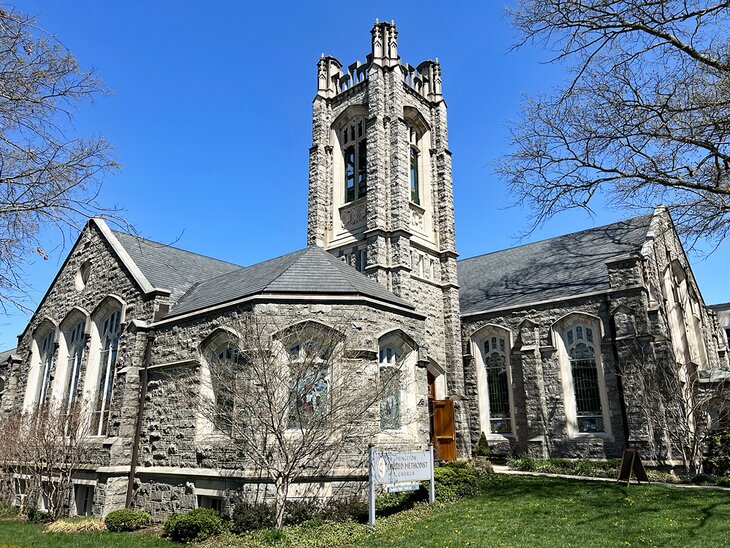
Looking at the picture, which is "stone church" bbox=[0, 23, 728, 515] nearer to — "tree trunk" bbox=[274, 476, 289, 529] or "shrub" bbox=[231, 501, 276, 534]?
"shrub" bbox=[231, 501, 276, 534]

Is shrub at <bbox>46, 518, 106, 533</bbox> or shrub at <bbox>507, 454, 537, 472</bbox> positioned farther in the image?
shrub at <bbox>507, 454, 537, 472</bbox>

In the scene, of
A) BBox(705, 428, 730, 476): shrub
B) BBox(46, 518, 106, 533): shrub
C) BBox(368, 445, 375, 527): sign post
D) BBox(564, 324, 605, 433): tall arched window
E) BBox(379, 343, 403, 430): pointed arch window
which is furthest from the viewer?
BBox(564, 324, 605, 433): tall arched window

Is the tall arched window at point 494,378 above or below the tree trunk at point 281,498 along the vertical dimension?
above

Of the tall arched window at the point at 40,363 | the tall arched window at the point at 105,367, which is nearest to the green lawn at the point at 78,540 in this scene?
the tall arched window at the point at 105,367

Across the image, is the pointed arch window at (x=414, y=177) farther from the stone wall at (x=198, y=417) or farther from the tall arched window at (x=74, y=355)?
the tall arched window at (x=74, y=355)

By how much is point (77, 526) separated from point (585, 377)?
17230mm

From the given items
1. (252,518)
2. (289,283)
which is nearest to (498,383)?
(289,283)

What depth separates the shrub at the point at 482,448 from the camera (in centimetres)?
2062

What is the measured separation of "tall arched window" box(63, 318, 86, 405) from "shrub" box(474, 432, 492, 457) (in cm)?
1492

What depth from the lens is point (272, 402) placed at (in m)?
10.6

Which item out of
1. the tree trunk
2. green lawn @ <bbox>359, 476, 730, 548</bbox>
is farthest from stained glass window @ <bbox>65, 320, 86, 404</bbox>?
green lawn @ <bbox>359, 476, 730, 548</bbox>

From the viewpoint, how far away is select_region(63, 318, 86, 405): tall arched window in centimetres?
1841

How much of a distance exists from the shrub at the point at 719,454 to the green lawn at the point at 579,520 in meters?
6.68

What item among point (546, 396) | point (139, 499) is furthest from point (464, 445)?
point (139, 499)
